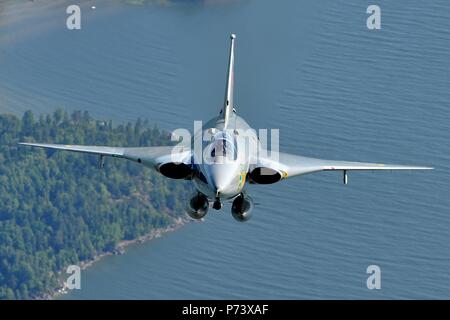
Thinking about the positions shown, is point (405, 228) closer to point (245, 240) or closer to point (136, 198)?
point (245, 240)

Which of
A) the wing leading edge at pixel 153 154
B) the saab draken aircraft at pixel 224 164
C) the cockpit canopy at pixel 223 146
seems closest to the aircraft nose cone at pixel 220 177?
the saab draken aircraft at pixel 224 164

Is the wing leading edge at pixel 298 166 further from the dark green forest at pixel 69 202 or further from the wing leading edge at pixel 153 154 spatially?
the dark green forest at pixel 69 202

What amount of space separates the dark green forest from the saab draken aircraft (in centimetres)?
3271

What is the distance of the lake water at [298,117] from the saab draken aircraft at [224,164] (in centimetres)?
1957

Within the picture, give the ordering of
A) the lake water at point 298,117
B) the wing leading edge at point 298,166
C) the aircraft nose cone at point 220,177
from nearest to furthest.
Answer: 1. the aircraft nose cone at point 220,177
2. the wing leading edge at point 298,166
3. the lake water at point 298,117

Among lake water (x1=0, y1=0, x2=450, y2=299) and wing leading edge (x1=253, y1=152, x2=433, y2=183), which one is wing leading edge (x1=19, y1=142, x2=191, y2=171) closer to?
wing leading edge (x1=253, y1=152, x2=433, y2=183)

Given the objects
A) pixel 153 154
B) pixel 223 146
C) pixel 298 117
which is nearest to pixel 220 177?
pixel 223 146

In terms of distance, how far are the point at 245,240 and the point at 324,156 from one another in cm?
422

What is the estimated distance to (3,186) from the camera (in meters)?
74.5

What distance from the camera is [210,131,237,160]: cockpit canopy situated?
3155cm

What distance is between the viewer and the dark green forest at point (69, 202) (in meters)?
68.6
